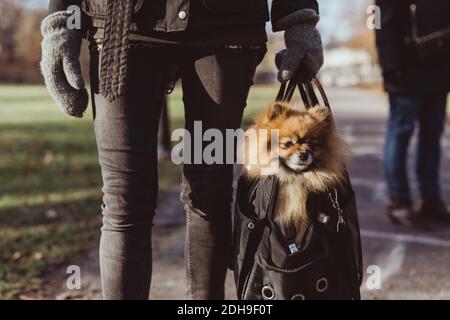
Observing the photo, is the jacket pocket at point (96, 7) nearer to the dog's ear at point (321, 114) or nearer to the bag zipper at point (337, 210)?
the dog's ear at point (321, 114)

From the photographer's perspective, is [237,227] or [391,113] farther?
[391,113]

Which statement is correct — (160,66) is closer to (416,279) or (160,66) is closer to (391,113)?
(416,279)

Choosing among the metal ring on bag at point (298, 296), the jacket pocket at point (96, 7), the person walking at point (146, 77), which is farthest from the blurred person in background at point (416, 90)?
the jacket pocket at point (96, 7)

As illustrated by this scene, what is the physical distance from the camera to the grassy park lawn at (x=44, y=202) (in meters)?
3.39

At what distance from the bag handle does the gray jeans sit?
0.14 m

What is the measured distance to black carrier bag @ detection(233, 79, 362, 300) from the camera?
192cm

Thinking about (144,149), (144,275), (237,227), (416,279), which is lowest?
(416,279)

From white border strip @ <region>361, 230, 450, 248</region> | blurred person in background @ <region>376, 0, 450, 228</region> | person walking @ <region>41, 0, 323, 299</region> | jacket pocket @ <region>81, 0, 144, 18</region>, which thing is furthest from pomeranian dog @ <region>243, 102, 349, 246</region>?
blurred person in background @ <region>376, 0, 450, 228</region>

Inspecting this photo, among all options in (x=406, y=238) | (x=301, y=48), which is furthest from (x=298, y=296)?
(x=406, y=238)

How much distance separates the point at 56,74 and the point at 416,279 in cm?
222

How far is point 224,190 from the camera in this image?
2.09 metres

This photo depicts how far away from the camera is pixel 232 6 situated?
191cm
